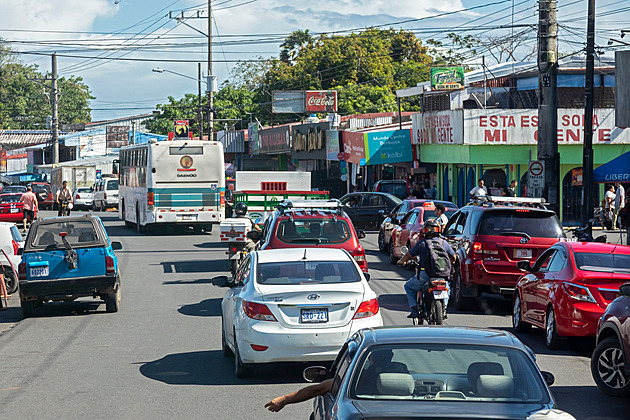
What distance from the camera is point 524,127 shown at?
36312 mm

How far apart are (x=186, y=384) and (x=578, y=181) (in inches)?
1172

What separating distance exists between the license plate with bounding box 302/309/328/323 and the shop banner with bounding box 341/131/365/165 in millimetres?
34676

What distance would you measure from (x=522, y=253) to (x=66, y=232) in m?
7.81

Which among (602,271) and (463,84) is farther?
(463,84)

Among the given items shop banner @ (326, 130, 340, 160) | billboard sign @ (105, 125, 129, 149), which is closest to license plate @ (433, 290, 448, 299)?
shop banner @ (326, 130, 340, 160)

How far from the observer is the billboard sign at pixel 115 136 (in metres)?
98.4

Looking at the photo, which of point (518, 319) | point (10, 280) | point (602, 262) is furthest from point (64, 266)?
point (602, 262)

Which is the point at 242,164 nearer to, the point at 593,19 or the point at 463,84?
the point at 463,84

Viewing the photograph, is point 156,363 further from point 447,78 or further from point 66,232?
point 447,78

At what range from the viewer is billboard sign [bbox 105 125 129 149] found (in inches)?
3873

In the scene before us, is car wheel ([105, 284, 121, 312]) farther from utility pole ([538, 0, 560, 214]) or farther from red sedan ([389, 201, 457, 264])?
utility pole ([538, 0, 560, 214])

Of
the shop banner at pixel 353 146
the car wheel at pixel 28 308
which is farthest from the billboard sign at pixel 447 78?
the car wheel at pixel 28 308

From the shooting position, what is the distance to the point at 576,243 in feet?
42.2

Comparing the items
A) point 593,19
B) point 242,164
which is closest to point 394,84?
point 242,164
